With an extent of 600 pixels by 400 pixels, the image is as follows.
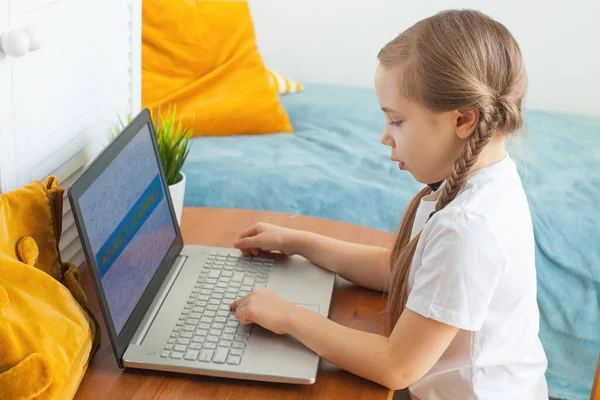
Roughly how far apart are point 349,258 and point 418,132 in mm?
261

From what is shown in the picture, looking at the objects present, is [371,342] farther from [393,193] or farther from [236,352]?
[393,193]

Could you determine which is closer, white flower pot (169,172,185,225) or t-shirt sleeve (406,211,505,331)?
t-shirt sleeve (406,211,505,331)

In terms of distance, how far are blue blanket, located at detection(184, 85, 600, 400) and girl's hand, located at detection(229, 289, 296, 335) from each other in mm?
794

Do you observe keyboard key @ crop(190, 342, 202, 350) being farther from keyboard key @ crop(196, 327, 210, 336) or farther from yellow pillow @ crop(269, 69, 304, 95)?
yellow pillow @ crop(269, 69, 304, 95)

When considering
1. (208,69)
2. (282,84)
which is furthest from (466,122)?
(282,84)

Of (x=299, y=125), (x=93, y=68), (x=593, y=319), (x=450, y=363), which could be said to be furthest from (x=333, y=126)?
(x=450, y=363)

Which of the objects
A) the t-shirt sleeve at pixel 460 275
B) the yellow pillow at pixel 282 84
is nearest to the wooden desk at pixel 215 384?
the t-shirt sleeve at pixel 460 275

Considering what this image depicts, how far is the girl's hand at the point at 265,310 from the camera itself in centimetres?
100

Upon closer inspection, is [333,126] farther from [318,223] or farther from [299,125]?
[318,223]

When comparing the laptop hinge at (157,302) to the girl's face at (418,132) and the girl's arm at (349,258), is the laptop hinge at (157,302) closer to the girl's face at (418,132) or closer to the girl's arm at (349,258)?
the girl's arm at (349,258)

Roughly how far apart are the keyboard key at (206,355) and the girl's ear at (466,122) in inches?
17.6

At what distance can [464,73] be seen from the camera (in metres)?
1.01

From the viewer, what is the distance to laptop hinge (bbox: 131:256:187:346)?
1003 millimetres

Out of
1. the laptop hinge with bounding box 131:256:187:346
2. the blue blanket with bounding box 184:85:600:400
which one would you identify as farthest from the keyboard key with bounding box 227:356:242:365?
the blue blanket with bounding box 184:85:600:400
